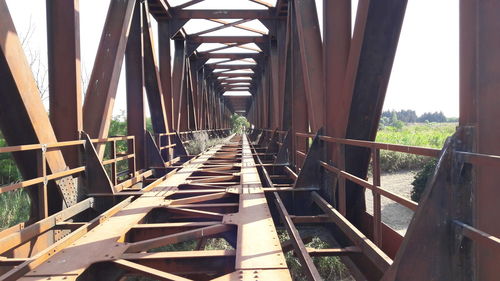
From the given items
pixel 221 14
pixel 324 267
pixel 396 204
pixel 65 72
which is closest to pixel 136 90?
pixel 65 72

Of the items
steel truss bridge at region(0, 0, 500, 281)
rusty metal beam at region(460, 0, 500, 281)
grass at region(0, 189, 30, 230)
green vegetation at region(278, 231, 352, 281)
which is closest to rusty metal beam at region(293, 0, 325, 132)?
steel truss bridge at region(0, 0, 500, 281)

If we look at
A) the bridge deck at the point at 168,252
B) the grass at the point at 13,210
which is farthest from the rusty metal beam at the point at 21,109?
the grass at the point at 13,210

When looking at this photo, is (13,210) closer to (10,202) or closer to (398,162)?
(10,202)

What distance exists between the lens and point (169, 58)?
38.9 ft

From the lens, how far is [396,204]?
15812 mm

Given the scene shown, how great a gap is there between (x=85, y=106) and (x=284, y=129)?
536 centimetres

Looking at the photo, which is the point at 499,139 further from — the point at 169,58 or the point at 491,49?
the point at 169,58

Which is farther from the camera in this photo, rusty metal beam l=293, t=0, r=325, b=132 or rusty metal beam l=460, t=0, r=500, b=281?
rusty metal beam l=293, t=0, r=325, b=132

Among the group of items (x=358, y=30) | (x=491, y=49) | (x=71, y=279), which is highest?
(x=358, y=30)

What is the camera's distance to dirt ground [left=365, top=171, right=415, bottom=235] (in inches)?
518

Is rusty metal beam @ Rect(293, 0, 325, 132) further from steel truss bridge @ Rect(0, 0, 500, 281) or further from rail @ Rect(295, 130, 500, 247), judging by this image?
rail @ Rect(295, 130, 500, 247)

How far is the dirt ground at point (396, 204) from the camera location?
1316cm

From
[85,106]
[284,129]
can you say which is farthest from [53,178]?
[284,129]

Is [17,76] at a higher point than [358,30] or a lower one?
lower
